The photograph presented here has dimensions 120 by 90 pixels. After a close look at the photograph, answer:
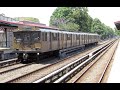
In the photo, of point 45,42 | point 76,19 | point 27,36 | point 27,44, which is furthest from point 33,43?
point 76,19

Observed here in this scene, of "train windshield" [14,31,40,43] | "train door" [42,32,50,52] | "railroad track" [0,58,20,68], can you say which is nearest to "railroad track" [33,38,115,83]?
"train door" [42,32,50,52]

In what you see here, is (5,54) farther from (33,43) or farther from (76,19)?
(76,19)

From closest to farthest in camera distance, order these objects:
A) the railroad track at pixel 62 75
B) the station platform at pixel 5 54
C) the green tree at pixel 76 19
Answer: the railroad track at pixel 62 75 → the station platform at pixel 5 54 → the green tree at pixel 76 19

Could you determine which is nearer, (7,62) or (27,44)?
(7,62)

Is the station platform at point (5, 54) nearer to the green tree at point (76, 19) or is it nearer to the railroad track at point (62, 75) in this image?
the railroad track at point (62, 75)

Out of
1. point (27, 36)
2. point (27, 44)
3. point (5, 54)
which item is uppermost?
point (27, 36)

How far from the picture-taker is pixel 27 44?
72.9ft

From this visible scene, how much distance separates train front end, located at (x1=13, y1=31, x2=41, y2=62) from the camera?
71.5 feet

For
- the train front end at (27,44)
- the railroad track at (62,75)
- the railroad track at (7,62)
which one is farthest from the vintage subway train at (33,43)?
the railroad track at (62,75)

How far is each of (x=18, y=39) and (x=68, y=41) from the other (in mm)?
9982

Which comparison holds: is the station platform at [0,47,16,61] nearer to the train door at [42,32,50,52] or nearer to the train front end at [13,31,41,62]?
the train front end at [13,31,41,62]

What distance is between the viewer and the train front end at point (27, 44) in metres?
21.8

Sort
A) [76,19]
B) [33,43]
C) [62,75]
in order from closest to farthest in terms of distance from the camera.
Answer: [62,75] < [33,43] < [76,19]
